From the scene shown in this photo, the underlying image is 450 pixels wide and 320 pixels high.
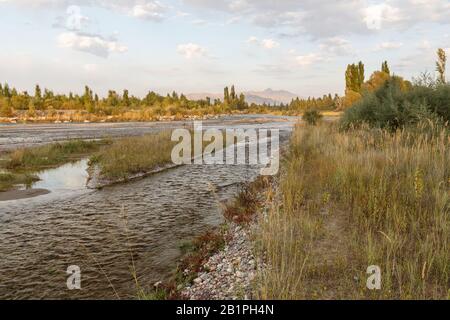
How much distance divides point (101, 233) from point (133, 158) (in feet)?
35.7

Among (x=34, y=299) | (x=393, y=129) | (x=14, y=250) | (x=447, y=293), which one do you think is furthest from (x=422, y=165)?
(x=14, y=250)

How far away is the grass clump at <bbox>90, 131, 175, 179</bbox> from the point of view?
1681 centimetres

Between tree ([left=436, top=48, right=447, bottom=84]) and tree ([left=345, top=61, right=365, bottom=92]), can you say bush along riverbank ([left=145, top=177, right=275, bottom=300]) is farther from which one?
tree ([left=345, top=61, right=365, bottom=92])

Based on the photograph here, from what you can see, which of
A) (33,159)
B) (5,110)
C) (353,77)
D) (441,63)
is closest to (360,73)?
(353,77)

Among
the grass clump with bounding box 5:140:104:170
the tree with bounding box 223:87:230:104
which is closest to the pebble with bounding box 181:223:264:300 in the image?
the grass clump with bounding box 5:140:104:170

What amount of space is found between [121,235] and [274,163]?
11.2 m

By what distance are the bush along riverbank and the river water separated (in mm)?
502

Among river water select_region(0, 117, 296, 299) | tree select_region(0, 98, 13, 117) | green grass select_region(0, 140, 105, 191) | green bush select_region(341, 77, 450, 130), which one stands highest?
tree select_region(0, 98, 13, 117)

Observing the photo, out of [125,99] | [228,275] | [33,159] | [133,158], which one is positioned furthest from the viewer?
[125,99]

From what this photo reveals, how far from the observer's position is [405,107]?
14.4 m

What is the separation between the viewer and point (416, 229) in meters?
5.50

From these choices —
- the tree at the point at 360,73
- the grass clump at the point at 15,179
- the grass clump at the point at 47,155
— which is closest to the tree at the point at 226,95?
the tree at the point at 360,73

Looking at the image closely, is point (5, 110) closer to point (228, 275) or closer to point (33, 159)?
point (33, 159)

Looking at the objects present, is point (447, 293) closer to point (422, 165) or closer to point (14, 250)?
point (422, 165)
